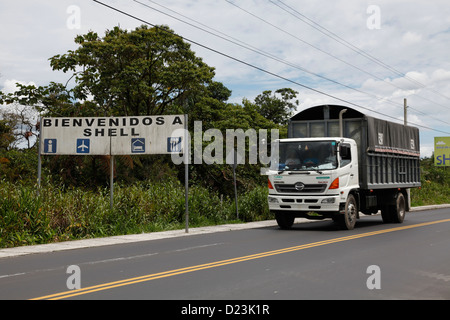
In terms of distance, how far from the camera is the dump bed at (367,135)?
55.1 feet

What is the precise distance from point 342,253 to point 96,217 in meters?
7.51

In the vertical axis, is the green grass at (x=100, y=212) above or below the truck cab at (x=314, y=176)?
below

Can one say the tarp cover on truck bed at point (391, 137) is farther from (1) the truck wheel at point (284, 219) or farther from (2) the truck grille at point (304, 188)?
(1) the truck wheel at point (284, 219)

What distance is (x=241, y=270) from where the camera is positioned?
8625 mm

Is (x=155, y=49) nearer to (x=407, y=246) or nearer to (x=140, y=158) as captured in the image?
(x=140, y=158)

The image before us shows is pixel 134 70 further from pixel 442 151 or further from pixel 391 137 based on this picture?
pixel 442 151

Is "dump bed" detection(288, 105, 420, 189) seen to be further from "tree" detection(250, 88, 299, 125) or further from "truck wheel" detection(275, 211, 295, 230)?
"tree" detection(250, 88, 299, 125)

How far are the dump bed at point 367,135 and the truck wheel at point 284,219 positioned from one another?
2571mm

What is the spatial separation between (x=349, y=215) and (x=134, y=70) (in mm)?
13221

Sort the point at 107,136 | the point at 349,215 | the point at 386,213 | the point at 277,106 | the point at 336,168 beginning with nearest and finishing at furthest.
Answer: the point at 336,168 < the point at 349,215 < the point at 107,136 < the point at 386,213 < the point at 277,106
